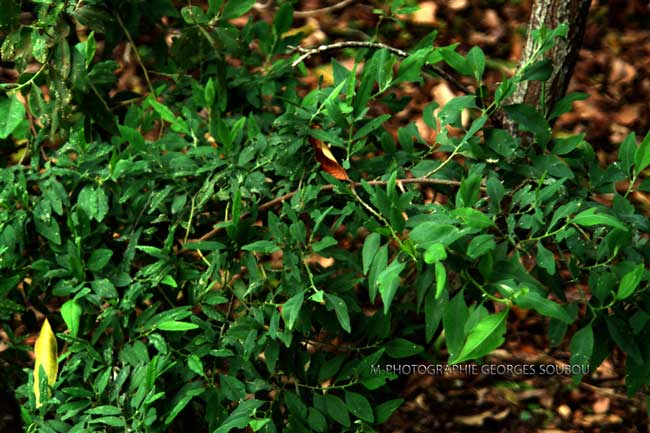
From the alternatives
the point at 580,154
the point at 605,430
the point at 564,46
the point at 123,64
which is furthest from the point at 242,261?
the point at 123,64

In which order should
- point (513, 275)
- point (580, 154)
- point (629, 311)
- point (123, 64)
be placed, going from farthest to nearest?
1. point (123, 64)
2. point (580, 154)
3. point (629, 311)
4. point (513, 275)

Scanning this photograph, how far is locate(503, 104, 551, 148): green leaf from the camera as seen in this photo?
187cm

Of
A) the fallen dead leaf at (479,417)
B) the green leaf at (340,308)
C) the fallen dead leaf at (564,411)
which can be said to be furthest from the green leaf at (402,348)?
the fallen dead leaf at (564,411)

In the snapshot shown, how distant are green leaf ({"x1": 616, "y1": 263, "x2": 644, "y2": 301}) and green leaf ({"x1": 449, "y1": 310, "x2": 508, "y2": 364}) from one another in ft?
0.85

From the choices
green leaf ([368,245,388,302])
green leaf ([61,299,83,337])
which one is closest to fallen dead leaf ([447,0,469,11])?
green leaf ([61,299,83,337])

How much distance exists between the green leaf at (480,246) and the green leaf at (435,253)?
2.6 inches

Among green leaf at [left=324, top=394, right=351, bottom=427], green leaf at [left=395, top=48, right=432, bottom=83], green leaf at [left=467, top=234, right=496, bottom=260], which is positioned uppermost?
green leaf at [left=395, top=48, right=432, bottom=83]

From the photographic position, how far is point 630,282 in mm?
1466

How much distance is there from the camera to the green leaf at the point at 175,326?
1.83 meters

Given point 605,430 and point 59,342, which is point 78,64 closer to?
point 59,342

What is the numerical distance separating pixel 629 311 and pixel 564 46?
94 cm

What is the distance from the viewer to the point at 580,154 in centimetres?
194

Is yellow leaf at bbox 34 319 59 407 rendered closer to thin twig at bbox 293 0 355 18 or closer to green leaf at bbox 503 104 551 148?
green leaf at bbox 503 104 551 148

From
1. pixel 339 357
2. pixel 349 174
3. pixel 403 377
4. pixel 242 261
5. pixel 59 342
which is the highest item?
pixel 349 174
